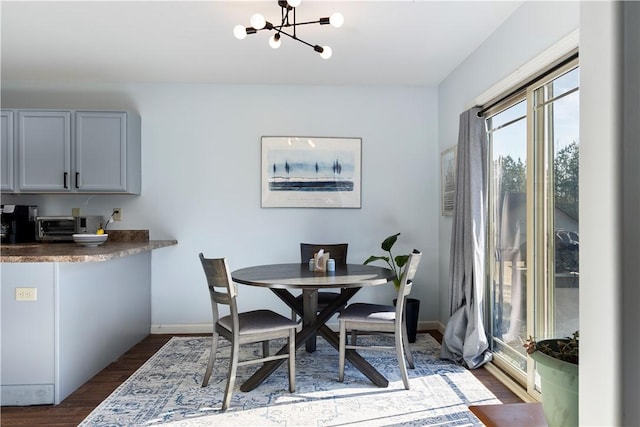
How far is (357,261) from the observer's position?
13.6ft

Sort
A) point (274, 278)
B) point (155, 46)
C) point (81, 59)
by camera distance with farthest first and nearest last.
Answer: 1. point (81, 59)
2. point (155, 46)
3. point (274, 278)

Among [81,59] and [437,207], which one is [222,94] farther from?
[437,207]

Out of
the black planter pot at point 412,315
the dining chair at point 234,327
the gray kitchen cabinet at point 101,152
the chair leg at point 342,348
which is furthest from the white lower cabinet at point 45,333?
the black planter pot at point 412,315

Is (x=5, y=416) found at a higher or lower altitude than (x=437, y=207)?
lower

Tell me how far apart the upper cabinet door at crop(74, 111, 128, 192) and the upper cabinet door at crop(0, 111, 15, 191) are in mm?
571

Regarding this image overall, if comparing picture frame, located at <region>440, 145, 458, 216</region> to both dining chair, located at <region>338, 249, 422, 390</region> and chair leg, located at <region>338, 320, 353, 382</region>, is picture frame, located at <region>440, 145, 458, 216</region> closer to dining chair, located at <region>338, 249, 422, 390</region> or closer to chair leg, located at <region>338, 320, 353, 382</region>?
dining chair, located at <region>338, 249, 422, 390</region>

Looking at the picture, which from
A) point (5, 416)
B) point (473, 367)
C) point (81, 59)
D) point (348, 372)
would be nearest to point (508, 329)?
point (473, 367)

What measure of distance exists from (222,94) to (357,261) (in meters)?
2.21

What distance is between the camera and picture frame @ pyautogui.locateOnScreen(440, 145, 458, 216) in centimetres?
371

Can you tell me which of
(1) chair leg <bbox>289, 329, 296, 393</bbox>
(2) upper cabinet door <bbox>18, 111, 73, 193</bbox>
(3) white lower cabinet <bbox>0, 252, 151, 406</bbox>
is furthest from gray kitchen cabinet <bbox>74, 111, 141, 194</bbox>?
(1) chair leg <bbox>289, 329, 296, 393</bbox>

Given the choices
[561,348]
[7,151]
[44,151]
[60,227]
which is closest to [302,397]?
[561,348]

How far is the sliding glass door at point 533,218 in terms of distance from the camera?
87.5 inches

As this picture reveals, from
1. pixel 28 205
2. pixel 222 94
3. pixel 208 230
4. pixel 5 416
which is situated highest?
pixel 222 94

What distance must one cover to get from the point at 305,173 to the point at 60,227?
2393mm
